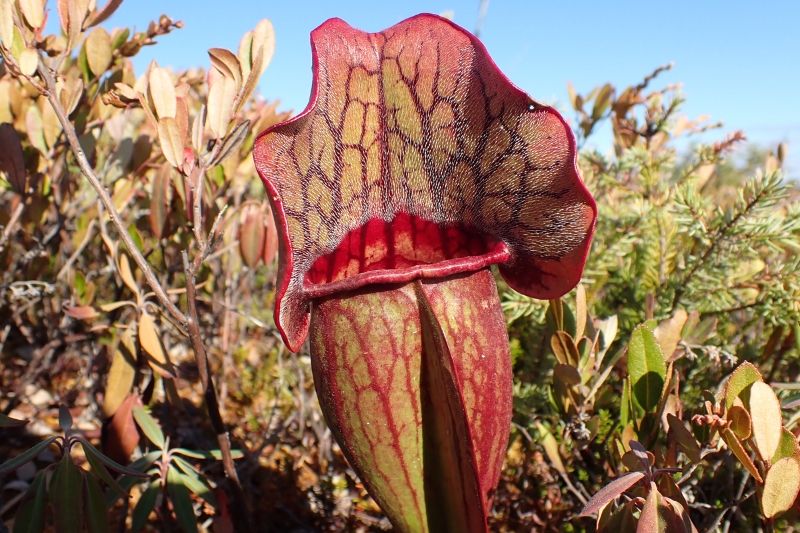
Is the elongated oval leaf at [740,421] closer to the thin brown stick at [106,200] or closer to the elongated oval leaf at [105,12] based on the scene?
the thin brown stick at [106,200]

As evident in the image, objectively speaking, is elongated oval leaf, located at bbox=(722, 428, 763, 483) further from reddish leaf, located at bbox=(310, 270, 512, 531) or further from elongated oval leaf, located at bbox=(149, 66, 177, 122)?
elongated oval leaf, located at bbox=(149, 66, 177, 122)

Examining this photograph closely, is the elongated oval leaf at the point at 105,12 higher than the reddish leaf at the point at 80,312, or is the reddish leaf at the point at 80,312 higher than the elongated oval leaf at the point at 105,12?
the elongated oval leaf at the point at 105,12

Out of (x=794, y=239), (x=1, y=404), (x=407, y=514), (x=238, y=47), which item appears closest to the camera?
(x=407, y=514)

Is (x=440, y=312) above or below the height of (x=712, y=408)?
above

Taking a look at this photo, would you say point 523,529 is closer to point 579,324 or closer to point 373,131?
point 579,324

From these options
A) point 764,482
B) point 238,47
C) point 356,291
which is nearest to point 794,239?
point 764,482

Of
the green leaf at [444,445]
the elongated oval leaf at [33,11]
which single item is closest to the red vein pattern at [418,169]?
the green leaf at [444,445]

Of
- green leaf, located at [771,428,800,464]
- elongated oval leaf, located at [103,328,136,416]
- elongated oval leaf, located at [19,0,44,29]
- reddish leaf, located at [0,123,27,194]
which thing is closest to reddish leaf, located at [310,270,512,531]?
green leaf, located at [771,428,800,464]
